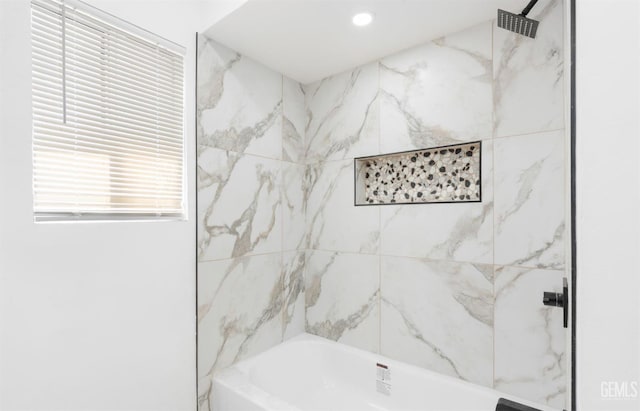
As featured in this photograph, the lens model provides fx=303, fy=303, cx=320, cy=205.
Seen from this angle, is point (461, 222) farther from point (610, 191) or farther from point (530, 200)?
point (610, 191)

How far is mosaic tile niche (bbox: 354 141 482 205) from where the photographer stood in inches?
65.3

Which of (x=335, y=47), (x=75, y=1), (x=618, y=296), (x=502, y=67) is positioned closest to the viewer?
(x=618, y=296)

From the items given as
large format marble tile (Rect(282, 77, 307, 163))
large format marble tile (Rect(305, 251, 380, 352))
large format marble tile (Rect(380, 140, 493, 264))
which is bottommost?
large format marble tile (Rect(305, 251, 380, 352))

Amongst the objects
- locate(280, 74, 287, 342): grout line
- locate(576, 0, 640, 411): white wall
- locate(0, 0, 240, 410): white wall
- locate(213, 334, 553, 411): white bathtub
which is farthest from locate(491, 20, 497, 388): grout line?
locate(0, 0, 240, 410): white wall

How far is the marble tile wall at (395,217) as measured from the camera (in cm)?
142

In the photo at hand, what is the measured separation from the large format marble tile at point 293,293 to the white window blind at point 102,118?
0.86 metres

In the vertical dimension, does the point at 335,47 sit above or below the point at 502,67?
above

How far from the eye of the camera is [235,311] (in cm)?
180

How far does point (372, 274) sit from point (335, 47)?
1.40 metres

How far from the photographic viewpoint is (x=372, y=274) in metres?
1.94

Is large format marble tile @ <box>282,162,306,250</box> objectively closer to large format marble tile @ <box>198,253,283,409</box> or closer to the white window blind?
large format marble tile @ <box>198,253,283,409</box>

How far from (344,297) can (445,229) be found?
32.6 inches

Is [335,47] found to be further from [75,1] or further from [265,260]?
[265,260]

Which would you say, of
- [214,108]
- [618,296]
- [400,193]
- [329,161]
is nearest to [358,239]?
[400,193]
